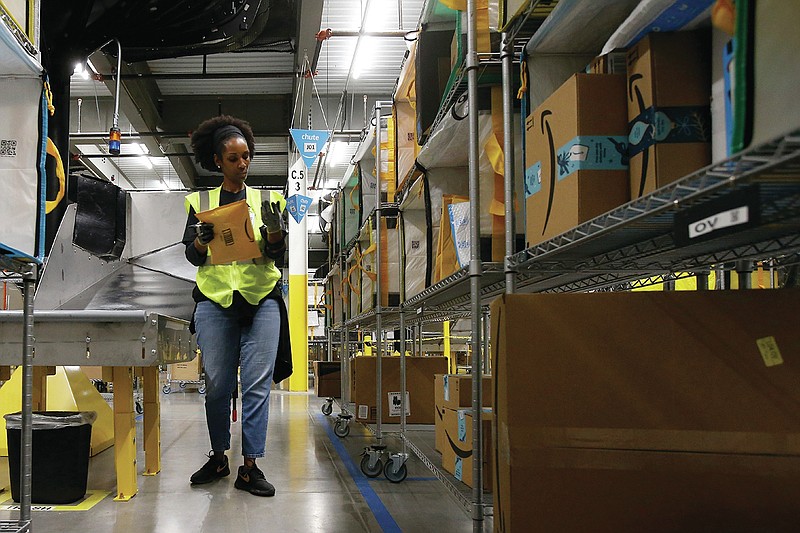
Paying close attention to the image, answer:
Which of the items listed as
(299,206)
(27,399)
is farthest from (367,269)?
(299,206)

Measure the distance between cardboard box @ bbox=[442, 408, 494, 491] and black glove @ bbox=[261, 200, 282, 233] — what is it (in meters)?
1.07

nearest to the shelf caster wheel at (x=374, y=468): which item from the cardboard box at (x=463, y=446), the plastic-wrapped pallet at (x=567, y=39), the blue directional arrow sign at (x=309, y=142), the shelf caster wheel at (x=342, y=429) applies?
the cardboard box at (x=463, y=446)

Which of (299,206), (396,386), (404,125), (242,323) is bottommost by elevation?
(396,386)

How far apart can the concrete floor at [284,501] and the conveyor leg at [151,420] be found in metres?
0.08

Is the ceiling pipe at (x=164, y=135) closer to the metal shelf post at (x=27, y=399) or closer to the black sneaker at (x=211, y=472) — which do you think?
the black sneaker at (x=211, y=472)

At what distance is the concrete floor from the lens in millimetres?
2469

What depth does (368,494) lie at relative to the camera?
3020 millimetres

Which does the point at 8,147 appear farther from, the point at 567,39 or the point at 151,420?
the point at 151,420

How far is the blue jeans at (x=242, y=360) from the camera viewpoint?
3.00 meters

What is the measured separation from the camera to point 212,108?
10633mm

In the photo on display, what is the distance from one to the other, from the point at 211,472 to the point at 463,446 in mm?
1525

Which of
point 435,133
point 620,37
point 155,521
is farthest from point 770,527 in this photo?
point 155,521

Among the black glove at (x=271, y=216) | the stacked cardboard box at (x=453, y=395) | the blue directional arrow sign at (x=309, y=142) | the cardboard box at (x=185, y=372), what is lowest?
the cardboard box at (x=185, y=372)

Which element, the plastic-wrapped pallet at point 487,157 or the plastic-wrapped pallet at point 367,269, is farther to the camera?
the plastic-wrapped pallet at point 367,269
